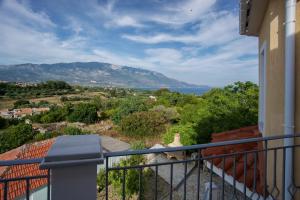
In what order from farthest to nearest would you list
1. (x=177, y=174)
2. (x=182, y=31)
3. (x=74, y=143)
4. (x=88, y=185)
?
(x=182, y=31)
(x=177, y=174)
(x=74, y=143)
(x=88, y=185)

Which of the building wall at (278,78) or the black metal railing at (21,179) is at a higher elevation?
the building wall at (278,78)

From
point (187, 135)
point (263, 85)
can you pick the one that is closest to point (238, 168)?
point (263, 85)

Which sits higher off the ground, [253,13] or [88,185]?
[253,13]

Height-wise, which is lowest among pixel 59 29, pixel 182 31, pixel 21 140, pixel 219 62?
pixel 21 140

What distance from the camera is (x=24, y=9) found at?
26.8m

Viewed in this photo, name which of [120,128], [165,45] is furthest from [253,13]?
[165,45]

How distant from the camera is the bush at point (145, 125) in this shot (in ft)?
72.7

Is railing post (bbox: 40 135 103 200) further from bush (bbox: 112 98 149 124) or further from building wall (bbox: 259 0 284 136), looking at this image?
bush (bbox: 112 98 149 124)

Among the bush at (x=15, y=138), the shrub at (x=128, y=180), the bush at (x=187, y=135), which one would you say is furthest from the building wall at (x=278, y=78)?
the bush at (x=15, y=138)

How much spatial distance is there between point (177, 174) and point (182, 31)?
91.8ft

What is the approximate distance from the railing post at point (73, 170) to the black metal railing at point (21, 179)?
0.08 metres

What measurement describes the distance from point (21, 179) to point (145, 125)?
815 inches

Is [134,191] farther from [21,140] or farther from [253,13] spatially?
[21,140]

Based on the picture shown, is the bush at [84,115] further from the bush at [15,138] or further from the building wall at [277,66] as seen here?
the building wall at [277,66]
